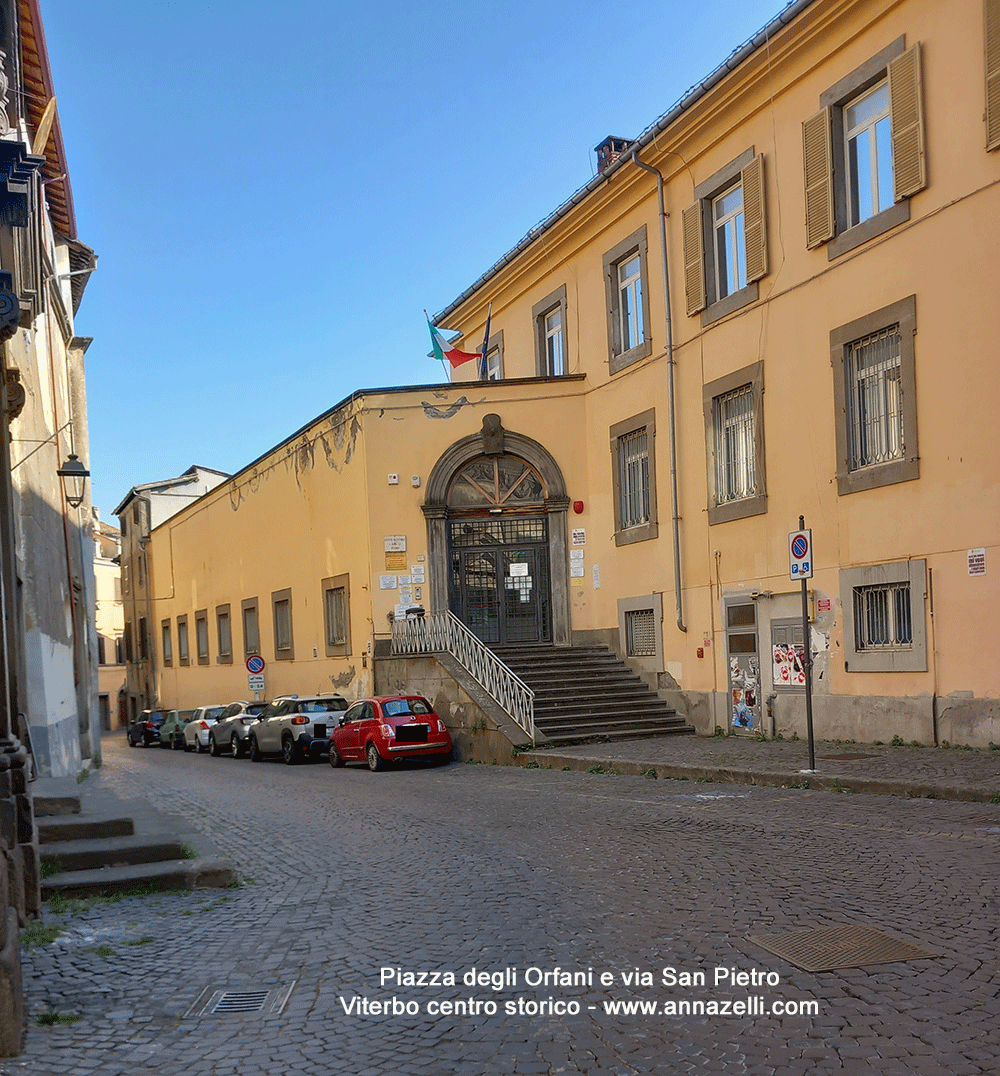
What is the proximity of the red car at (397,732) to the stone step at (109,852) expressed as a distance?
10365mm

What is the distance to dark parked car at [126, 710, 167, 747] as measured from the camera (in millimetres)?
38656

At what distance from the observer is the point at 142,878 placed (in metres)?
8.09

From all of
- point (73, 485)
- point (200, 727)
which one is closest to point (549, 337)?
point (73, 485)

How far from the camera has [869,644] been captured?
52.2 ft

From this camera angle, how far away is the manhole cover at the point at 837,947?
214 inches

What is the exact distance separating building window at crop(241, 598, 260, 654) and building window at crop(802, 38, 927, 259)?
2237 centimetres

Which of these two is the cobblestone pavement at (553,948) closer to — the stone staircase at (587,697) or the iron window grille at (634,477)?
the stone staircase at (587,697)

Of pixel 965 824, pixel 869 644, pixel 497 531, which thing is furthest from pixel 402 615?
pixel 965 824

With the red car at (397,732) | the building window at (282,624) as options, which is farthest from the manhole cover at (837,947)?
the building window at (282,624)

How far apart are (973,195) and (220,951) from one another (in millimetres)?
12714

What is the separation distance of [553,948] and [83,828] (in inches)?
185

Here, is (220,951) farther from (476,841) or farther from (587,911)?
(476,841)

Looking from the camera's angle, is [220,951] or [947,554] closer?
[220,951]

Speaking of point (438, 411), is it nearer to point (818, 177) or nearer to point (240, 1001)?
point (818, 177)
